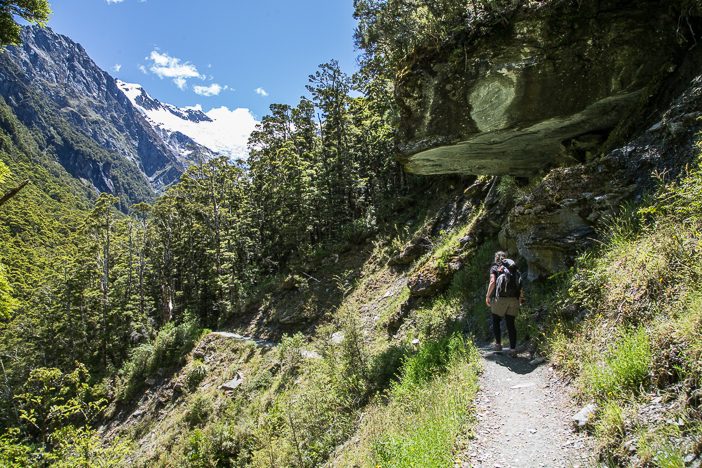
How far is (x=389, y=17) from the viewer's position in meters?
11.0

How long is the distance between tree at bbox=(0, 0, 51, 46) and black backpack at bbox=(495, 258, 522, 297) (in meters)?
12.5

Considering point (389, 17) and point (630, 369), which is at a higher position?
point (389, 17)

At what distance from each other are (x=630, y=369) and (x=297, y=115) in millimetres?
35950

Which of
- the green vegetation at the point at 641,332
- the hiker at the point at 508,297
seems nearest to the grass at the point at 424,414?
the hiker at the point at 508,297

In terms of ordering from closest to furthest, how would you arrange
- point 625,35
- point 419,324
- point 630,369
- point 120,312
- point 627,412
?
point 627,412
point 630,369
point 625,35
point 419,324
point 120,312

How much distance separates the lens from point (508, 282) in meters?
6.80

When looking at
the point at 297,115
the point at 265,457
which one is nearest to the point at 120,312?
the point at 297,115

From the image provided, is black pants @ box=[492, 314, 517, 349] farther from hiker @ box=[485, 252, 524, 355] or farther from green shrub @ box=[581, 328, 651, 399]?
green shrub @ box=[581, 328, 651, 399]

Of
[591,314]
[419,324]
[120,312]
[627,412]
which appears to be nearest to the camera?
[627,412]

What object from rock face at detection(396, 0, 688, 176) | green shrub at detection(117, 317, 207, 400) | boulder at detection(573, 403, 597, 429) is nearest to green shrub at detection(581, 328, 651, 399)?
boulder at detection(573, 403, 597, 429)

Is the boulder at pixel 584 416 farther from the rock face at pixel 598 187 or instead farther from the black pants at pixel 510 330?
the rock face at pixel 598 187

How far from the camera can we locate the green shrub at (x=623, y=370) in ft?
11.6

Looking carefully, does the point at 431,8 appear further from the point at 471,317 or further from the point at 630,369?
the point at 630,369

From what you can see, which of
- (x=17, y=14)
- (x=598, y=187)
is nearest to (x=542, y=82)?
(x=598, y=187)
